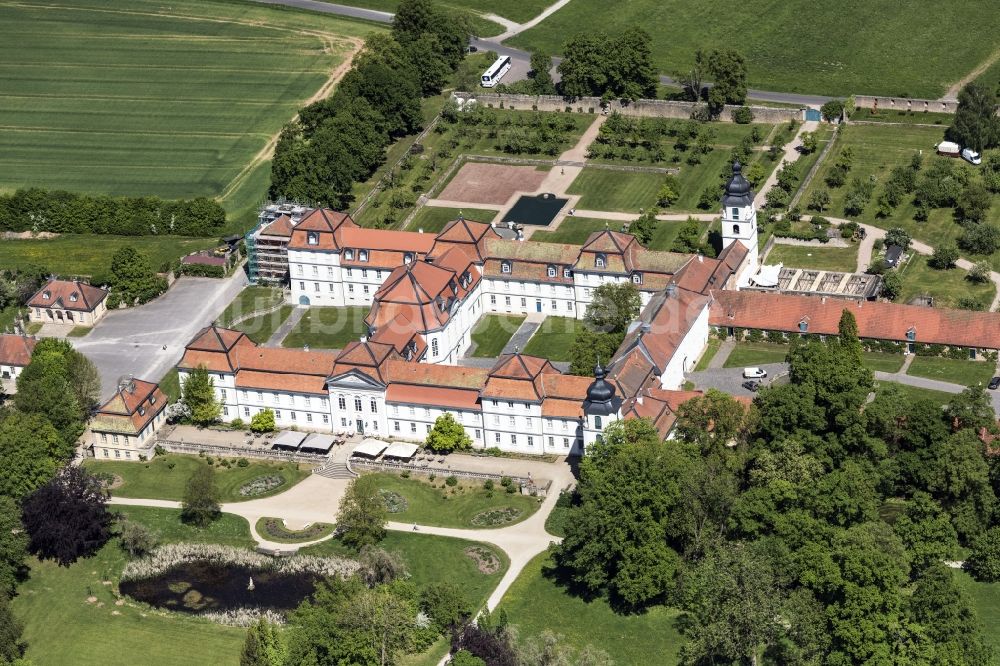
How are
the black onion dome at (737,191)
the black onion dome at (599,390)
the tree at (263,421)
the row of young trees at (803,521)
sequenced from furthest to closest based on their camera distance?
the black onion dome at (737,191) < the tree at (263,421) < the black onion dome at (599,390) < the row of young trees at (803,521)

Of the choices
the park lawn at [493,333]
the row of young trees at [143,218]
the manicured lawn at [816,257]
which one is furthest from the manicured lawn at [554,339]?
the row of young trees at [143,218]

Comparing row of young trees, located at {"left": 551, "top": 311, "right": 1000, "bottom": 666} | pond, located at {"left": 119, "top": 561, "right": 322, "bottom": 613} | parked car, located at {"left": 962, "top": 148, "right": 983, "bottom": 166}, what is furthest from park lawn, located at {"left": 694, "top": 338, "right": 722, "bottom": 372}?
parked car, located at {"left": 962, "top": 148, "right": 983, "bottom": 166}

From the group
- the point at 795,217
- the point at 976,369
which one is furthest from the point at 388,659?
the point at 795,217

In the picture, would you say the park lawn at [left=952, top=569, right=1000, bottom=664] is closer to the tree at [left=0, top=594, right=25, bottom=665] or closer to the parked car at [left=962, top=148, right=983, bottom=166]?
the tree at [left=0, top=594, right=25, bottom=665]

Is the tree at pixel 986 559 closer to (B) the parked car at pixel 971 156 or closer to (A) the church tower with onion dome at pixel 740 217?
(A) the church tower with onion dome at pixel 740 217

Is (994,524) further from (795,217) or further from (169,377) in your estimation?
(169,377)

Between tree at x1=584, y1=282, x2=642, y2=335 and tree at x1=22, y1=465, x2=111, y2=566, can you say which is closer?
tree at x1=22, y1=465, x2=111, y2=566
